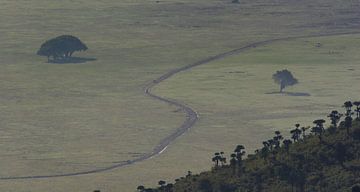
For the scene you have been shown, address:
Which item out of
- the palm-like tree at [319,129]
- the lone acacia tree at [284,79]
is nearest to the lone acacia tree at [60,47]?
the lone acacia tree at [284,79]

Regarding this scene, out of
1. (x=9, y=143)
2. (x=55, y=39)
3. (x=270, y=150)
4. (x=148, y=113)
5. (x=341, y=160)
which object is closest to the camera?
(x=341, y=160)

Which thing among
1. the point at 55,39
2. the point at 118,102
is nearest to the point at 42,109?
the point at 118,102

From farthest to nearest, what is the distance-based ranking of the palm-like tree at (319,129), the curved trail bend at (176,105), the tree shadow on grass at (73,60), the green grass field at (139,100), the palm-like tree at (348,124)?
the tree shadow on grass at (73,60), the green grass field at (139,100), the curved trail bend at (176,105), the palm-like tree at (319,129), the palm-like tree at (348,124)

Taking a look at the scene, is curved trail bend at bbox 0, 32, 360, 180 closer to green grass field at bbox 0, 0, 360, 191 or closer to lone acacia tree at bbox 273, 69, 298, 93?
green grass field at bbox 0, 0, 360, 191

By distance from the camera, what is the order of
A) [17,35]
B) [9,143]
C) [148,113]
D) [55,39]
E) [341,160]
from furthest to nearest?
1. [17,35]
2. [55,39]
3. [148,113]
4. [9,143]
5. [341,160]

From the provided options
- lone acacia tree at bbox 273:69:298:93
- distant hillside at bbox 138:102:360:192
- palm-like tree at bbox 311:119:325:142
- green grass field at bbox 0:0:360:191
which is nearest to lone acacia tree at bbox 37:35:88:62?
green grass field at bbox 0:0:360:191

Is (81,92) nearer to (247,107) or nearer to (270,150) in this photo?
(247,107)

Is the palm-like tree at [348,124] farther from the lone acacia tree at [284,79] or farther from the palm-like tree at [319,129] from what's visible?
the lone acacia tree at [284,79]
